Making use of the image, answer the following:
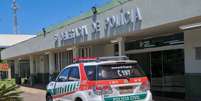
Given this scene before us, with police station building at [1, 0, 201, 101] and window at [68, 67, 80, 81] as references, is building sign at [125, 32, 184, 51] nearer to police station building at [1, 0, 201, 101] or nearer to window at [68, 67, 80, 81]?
police station building at [1, 0, 201, 101]

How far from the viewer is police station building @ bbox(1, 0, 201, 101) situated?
13.3m

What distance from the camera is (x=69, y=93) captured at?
12.8m

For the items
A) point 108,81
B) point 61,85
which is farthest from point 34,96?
point 108,81

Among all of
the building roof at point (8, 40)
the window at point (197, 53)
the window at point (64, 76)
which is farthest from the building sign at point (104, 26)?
the building roof at point (8, 40)

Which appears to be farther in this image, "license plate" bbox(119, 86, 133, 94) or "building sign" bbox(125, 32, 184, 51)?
"building sign" bbox(125, 32, 184, 51)

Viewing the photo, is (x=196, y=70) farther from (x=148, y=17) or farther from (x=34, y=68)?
(x=34, y=68)

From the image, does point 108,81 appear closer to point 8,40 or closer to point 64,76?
point 64,76

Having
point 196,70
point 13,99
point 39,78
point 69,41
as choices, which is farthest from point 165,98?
point 39,78

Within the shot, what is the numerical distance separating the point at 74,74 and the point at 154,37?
709cm

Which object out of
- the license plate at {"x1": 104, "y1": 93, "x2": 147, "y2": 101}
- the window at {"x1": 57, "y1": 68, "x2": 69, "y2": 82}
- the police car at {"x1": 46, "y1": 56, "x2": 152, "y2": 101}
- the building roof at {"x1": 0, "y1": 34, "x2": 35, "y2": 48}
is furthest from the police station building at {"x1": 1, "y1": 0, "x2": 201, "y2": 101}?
the building roof at {"x1": 0, "y1": 34, "x2": 35, "y2": 48}

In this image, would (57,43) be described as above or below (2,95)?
above

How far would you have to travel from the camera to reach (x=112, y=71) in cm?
1178

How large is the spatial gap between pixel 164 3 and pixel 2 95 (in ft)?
18.5

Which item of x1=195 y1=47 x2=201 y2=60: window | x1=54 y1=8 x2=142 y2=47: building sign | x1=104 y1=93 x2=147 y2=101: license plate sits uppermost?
x1=54 y1=8 x2=142 y2=47: building sign
